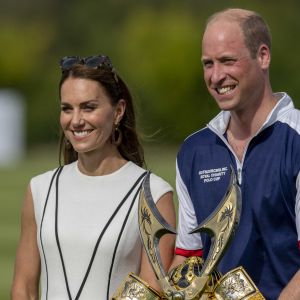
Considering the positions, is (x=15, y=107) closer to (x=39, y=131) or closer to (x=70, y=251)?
(x=39, y=131)

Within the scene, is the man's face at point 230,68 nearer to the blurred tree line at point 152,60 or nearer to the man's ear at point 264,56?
the man's ear at point 264,56

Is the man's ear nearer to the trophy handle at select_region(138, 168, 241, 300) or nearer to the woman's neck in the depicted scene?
the trophy handle at select_region(138, 168, 241, 300)

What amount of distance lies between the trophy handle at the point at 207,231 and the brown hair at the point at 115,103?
35.4 inches

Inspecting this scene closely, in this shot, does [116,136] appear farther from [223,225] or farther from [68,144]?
[223,225]

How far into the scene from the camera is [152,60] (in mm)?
43969

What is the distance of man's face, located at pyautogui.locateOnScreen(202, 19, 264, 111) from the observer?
5.13 meters

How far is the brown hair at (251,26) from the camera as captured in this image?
521cm

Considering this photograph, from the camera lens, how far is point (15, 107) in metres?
40.9

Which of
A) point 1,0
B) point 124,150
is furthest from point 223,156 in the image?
point 1,0

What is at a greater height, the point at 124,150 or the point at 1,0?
the point at 1,0

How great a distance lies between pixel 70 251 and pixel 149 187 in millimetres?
627

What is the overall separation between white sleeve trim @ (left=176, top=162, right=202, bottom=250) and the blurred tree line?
93.7 feet

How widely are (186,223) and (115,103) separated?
2.23ft

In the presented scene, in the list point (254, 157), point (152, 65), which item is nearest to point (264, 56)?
point (254, 157)
